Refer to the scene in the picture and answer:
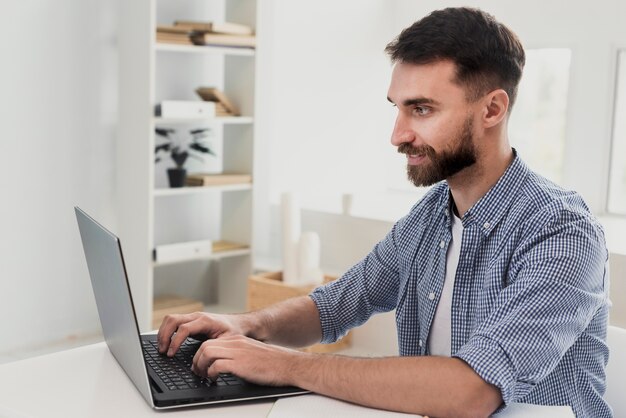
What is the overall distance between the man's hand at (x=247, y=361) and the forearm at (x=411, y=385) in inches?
1.5

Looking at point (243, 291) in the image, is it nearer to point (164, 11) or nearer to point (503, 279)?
point (164, 11)

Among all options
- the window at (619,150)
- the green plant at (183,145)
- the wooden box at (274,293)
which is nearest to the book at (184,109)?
the green plant at (183,145)

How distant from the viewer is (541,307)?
4.42ft

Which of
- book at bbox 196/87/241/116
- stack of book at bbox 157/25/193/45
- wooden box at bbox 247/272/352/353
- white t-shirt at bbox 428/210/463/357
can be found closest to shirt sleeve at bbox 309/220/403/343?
white t-shirt at bbox 428/210/463/357

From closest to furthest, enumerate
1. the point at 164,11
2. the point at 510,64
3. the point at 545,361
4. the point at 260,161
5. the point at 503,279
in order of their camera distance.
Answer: the point at 545,361 < the point at 503,279 < the point at 510,64 < the point at 164,11 < the point at 260,161

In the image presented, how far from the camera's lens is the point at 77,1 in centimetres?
363

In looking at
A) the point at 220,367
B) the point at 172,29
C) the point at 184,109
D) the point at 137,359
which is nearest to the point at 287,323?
the point at 220,367

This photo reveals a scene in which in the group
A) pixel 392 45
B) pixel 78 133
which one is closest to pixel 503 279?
pixel 392 45

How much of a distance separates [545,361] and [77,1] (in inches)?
114

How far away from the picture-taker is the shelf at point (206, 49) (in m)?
3.54

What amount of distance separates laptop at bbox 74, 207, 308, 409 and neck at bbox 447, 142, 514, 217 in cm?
52

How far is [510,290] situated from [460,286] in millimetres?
200

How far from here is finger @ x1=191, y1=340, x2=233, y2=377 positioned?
137 centimetres

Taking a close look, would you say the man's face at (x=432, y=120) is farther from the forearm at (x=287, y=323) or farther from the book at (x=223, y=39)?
the book at (x=223, y=39)
